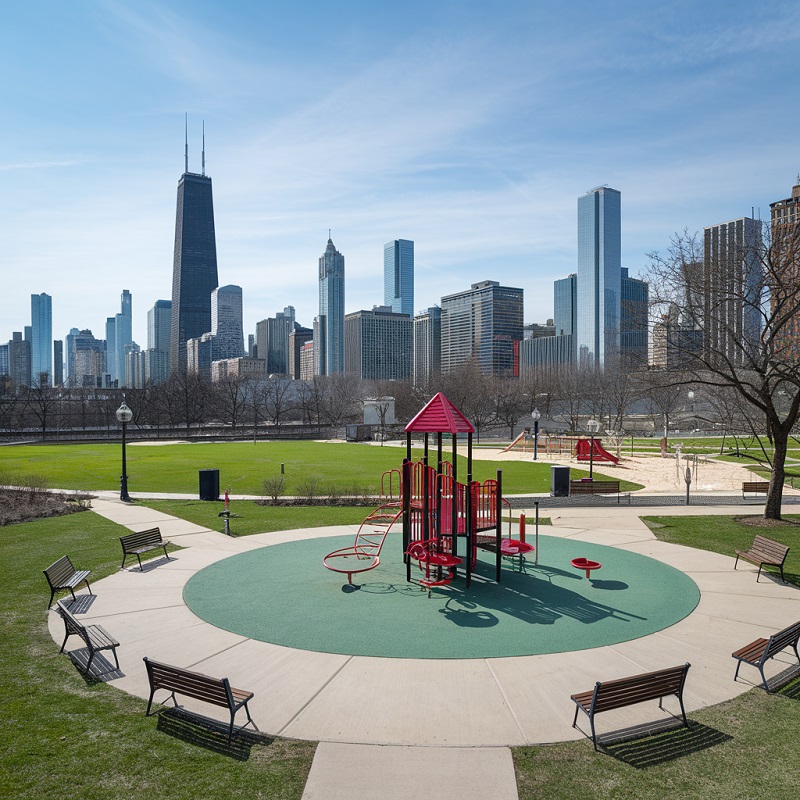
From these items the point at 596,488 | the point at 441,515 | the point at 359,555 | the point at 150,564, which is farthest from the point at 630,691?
the point at 596,488

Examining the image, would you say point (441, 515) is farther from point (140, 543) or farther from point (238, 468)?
point (238, 468)

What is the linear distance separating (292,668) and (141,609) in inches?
178

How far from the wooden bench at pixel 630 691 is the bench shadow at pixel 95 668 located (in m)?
6.69

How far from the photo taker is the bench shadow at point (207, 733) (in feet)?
23.7

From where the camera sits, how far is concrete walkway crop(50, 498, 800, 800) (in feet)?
22.8

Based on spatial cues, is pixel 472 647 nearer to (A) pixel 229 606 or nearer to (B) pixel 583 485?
(A) pixel 229 606

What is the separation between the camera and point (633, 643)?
10.6m

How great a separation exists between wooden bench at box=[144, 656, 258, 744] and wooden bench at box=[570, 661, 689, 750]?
13.6 feet

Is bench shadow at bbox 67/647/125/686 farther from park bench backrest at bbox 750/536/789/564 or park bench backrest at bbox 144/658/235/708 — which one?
park bench backrest at bbox 750/536/789/564

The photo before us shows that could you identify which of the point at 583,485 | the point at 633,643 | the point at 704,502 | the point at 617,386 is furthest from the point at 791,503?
the point at 617,386

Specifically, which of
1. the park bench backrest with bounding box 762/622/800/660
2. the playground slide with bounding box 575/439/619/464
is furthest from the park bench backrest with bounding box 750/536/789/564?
the playground slide with bounding box 575/439/619/464

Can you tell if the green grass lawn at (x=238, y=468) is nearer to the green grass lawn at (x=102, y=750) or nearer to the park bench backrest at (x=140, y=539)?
the park bench backrest at (x=140, y=539)

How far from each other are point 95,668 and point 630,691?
779 centimetres

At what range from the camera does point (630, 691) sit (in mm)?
7660
